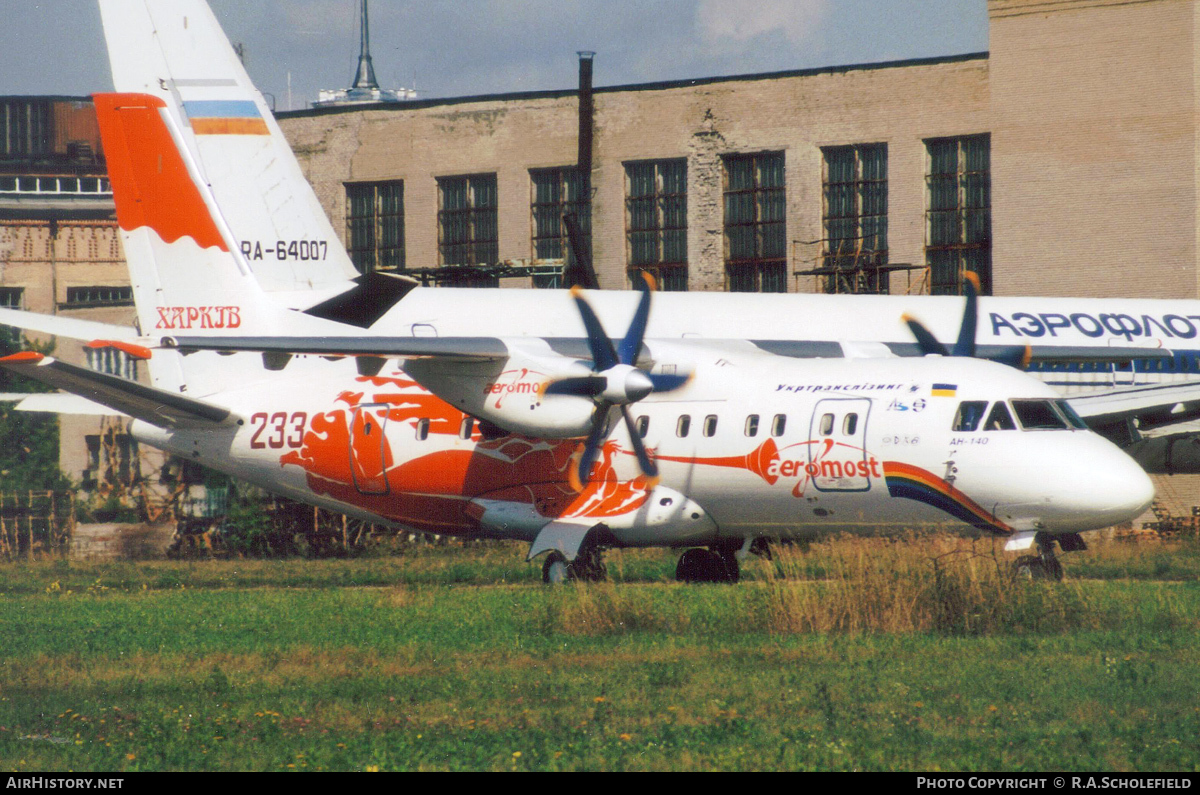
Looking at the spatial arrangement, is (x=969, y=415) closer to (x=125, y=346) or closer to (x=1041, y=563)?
(x=1041, y=563)

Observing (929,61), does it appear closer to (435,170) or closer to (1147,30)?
(1147,30)

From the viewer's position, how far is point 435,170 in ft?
186

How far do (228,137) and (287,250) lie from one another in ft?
8.95

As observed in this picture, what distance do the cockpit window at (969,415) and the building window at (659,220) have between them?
32.5 meters

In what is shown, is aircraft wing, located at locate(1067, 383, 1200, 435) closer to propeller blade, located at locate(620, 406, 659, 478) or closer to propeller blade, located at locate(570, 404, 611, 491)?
propeller blade, located at locate(620, 406, 659, 478)

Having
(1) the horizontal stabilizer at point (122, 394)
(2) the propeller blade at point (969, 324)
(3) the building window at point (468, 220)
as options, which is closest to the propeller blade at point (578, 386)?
(2) the propeller blade at point (969, 324)

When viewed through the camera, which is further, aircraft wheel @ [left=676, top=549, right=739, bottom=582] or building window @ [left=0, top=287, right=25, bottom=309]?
building window @ [left=0, top=287, right=25, bottom=309]

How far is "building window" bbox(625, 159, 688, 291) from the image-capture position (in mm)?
53531

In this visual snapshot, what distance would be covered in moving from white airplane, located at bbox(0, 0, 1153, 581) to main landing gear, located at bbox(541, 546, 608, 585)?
5 cm

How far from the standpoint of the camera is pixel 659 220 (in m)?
53.9

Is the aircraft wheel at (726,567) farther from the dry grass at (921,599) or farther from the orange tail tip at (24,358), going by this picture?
the orange tail tip at (24,358)

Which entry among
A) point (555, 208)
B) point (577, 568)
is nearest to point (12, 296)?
point (555, 208)

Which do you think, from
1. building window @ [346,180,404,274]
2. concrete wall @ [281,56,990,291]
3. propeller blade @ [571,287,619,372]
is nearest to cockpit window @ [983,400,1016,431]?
propeller blade @ [571,287,619,372]
